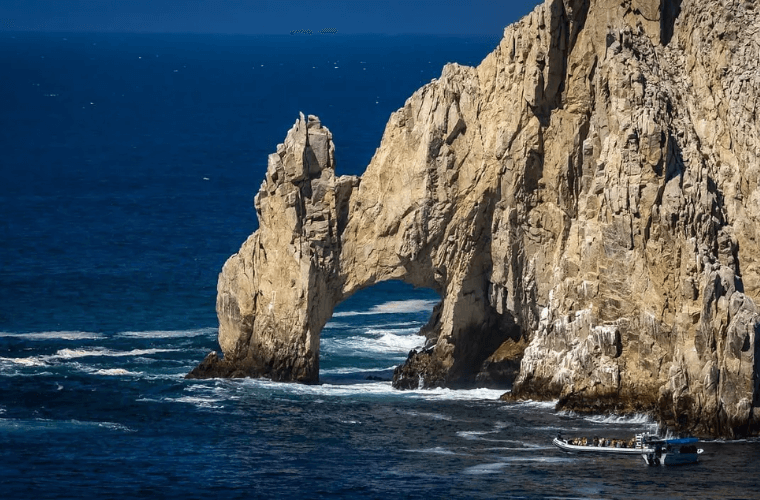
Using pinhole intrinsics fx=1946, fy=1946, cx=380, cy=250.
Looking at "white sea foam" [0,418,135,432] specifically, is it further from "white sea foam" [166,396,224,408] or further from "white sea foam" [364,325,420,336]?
"white sea foam" [364,325,420,336]

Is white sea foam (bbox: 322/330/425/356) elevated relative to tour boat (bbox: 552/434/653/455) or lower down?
elevated

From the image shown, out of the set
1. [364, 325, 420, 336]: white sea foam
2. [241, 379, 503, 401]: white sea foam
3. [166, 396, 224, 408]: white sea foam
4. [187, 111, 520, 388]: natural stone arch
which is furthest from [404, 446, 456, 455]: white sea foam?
[364, 325, 420, 336]: white sea foam

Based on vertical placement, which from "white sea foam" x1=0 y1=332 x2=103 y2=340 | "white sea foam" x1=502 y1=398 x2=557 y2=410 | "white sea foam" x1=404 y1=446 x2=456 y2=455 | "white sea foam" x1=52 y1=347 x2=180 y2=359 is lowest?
"white sea foam" x1=404 y1=446 x2=456 y2=455

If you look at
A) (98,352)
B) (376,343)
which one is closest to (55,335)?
(98,352)

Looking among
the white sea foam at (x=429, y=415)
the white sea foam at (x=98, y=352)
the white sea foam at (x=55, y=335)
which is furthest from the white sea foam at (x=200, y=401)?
the white sea foam at (x=55, y=335)

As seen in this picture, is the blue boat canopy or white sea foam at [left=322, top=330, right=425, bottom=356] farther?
white sea foam at [left=322, top=330, right=425, bottom=356]
